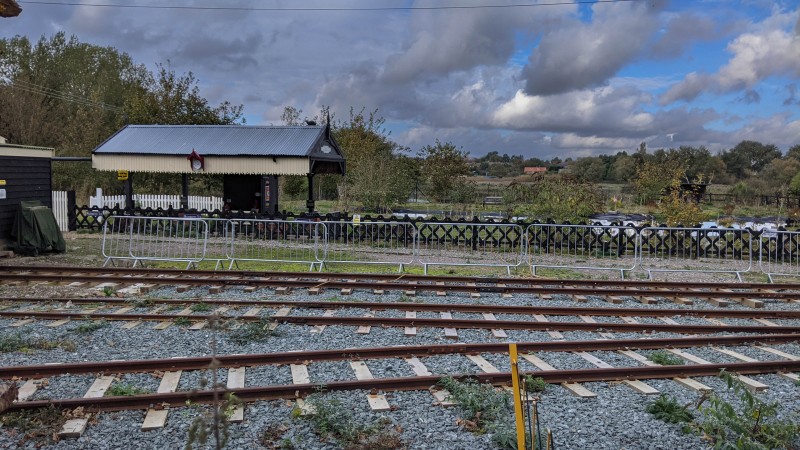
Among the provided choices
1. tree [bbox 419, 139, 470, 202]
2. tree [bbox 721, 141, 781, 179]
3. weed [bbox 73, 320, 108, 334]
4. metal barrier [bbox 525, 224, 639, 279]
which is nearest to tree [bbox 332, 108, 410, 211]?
tree [bbox 419, 139, 470, 202]

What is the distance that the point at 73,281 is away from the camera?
39.8 feet

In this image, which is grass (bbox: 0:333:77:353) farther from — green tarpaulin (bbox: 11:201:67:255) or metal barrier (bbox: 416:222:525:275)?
green tarpaulin (bbox: 11:201:67:255)

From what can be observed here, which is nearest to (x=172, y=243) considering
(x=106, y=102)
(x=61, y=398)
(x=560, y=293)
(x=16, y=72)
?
(x=560, y=293)

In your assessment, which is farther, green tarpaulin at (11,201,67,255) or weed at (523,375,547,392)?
green tarpaulin at (11,201,67,255)

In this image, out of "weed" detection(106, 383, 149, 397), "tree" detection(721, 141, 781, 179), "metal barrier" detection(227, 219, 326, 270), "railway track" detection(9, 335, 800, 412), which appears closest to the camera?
"railway track" detection(9, 335, 800, 412)

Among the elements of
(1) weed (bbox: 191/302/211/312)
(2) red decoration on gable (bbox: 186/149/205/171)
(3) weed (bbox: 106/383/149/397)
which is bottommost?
(3) weed (bbox: 106/383/149/397)

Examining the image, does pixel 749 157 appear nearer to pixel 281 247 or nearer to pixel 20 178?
pixel 281 247

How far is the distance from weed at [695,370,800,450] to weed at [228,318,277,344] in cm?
517

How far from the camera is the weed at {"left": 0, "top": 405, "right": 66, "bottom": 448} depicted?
4.91 m

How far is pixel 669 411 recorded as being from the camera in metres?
5.54

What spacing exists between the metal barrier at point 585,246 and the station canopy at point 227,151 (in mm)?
8691

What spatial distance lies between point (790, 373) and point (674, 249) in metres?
12.2

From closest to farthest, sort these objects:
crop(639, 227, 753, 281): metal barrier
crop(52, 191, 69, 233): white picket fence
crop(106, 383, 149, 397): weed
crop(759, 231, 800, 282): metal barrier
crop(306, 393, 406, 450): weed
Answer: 1. crop(306, 393, 406, 450): weed
2. crop(106, 383, 149, 397): weed
3. crop(759, 231, 800, 282): metal barrier
4. crop(639, 227, 753, 281): metal barrier
5. crop(52, 191, 69, 233): white picket fence

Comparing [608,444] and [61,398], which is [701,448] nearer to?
[608,444]
